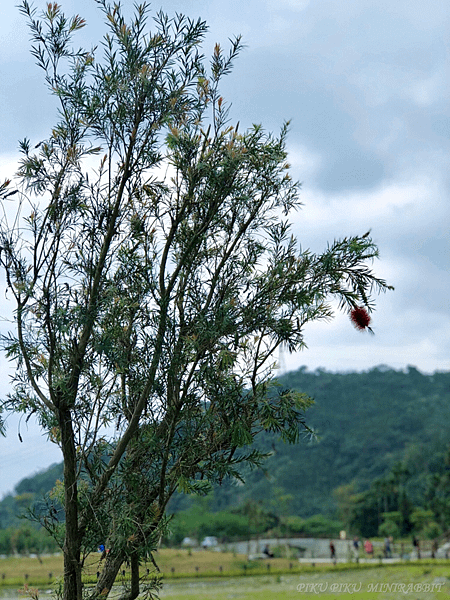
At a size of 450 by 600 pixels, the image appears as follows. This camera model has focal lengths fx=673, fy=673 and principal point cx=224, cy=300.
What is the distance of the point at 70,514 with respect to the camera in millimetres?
2371

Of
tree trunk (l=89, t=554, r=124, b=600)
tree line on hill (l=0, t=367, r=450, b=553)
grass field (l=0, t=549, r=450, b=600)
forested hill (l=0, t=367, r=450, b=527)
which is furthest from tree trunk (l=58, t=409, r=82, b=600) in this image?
forested hill (l=0, t=367, r=450, b=527)

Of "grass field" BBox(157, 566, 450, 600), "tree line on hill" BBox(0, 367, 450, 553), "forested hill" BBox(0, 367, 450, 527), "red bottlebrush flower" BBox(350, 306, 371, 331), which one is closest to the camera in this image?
"red bottlebrush flower" BBox(350, 306, 371, 331)

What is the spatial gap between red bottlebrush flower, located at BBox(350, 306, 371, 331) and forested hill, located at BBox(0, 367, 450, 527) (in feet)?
61.8

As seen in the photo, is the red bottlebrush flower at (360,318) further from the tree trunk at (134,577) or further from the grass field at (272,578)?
the grass field at (272,578)

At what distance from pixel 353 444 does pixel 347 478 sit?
1704 mm

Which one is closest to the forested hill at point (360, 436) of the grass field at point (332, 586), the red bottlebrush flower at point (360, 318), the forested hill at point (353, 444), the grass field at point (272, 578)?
the forested hill at point (353, 444)

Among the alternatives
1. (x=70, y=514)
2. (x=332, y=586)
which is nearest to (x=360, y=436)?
(x=332, y=586)

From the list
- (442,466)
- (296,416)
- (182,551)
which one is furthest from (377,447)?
(296,416)

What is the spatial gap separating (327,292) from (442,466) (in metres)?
20.9

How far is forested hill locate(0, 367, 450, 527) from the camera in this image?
2308cm

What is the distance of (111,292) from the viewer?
2307mm

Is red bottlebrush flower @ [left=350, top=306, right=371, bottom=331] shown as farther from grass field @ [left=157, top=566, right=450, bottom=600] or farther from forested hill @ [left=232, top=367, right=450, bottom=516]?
forested hill @ [left=232, top=367, right=450, bottom=516]

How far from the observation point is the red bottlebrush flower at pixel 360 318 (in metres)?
2.45

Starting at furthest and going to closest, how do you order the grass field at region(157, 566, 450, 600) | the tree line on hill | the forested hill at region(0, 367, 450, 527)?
the forested hill at region(0, 367, 450, 527)
the tree line on hill
the grass field at region(157, 566, 450, 600)
